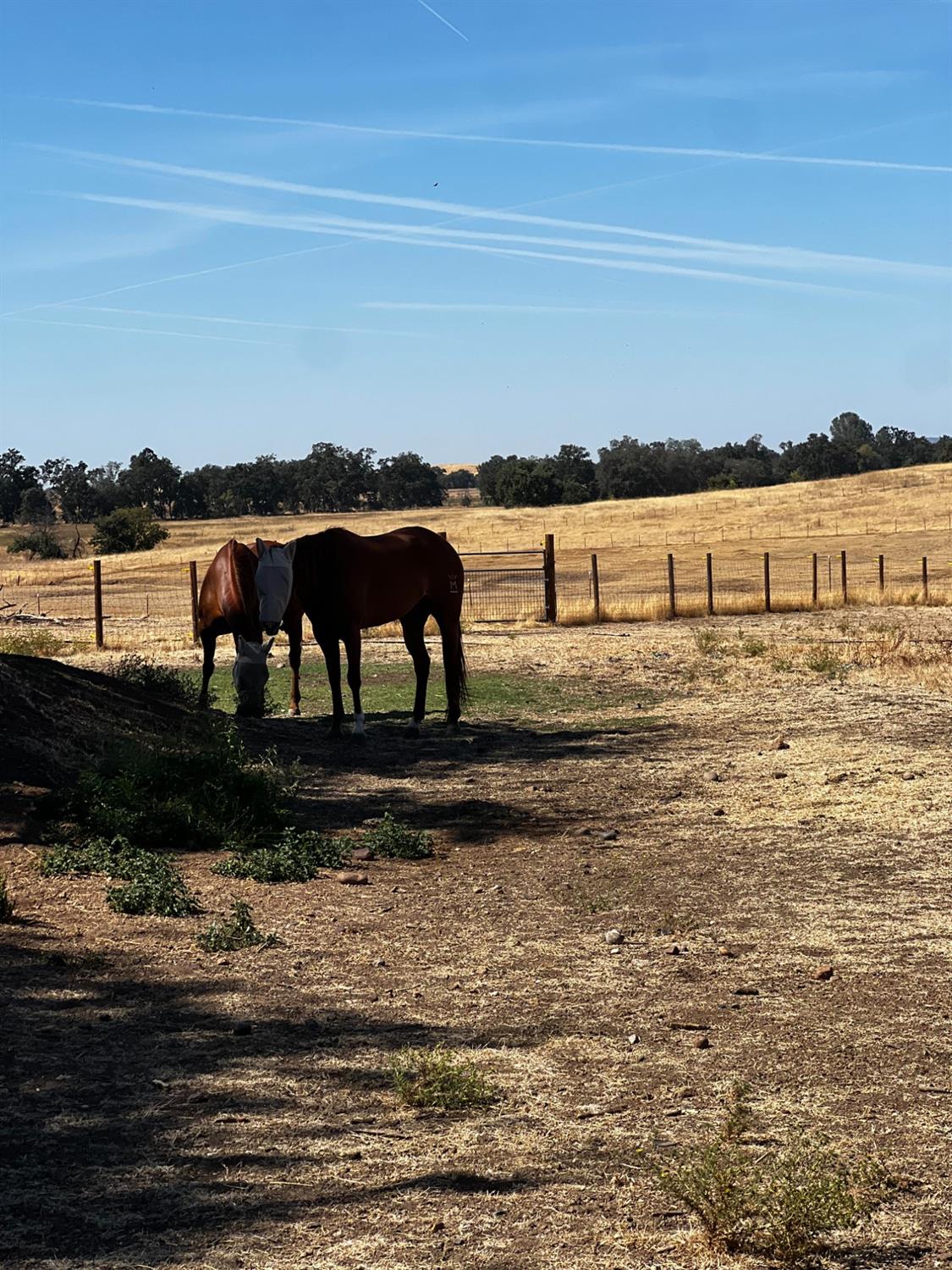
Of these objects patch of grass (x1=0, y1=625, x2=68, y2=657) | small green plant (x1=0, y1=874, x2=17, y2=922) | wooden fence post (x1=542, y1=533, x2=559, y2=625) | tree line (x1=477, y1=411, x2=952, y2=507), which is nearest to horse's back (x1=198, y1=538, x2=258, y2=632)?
patch of grass (x1=0, y1=625, x2=68, y2=657)

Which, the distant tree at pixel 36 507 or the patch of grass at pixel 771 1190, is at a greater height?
the distant tree at pixel 36 507

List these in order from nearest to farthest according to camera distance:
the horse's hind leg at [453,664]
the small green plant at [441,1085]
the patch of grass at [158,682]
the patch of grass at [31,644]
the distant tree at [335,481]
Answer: the small green plant at [441,1085], the patch of grass at [158,682], the horse's hind leg at [453,664], the patch of grass at [31,644], the distant tree at [335,481]

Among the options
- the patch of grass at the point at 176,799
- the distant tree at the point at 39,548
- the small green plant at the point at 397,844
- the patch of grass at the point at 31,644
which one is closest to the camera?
the patch of grass at the point at 176,799

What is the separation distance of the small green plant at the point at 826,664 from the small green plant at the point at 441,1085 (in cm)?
1300

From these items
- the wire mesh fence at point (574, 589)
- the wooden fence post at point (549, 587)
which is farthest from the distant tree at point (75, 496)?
the wooden fence post at point (549, 587)

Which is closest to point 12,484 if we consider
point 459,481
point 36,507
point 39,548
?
point 36,507

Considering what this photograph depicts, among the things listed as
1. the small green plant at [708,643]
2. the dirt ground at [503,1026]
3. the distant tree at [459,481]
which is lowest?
the dirt ground at [503,1026]

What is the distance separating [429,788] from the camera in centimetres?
1121

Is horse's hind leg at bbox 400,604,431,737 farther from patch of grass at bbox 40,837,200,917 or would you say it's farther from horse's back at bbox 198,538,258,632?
patch of grass at bbox 40,837,200,917

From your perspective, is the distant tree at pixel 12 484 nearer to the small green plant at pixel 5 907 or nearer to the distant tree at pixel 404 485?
the distant tree at pixel 404 485

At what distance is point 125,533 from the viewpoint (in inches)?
2862

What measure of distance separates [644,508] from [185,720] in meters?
68.8

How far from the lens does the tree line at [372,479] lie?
10175 cm

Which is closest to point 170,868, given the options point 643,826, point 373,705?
point 643,826
